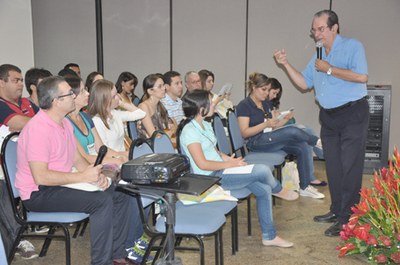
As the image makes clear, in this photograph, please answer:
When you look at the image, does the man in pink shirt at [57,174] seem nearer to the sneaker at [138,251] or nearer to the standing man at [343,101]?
the sneaker at [138,251]

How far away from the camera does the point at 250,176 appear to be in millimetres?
3355

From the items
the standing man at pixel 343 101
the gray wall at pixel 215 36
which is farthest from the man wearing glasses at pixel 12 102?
the gray wall at pixel 215 36

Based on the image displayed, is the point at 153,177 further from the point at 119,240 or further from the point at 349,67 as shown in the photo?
the point at 349,67

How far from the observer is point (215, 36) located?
718 centimetres

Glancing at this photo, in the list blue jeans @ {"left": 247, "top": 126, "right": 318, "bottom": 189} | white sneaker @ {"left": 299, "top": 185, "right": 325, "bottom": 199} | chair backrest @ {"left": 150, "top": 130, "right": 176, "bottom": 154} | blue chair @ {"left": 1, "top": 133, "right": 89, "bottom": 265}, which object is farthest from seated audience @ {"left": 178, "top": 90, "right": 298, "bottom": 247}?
white sneaker @ {"left": 299, "top": 185, "right": 325, "bottom": 199}

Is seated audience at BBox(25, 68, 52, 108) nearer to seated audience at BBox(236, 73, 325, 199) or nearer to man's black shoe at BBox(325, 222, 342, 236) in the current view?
seated audience at BBox(236, 73, 325, 199)

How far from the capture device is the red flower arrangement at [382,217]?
1716 millimetres

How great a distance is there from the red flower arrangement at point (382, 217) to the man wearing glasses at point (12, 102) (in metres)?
2.66

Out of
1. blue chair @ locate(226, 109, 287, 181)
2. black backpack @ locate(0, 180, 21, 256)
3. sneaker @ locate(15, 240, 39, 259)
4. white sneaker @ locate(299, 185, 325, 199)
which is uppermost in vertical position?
blue chair @ locate(226, 109, 287, 181)

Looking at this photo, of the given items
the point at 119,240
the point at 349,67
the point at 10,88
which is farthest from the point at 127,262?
the point at 349,67

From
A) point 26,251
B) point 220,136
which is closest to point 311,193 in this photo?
point 220,136

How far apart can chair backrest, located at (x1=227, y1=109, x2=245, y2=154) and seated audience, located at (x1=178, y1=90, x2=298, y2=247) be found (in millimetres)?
755

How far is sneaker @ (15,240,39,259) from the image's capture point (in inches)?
135

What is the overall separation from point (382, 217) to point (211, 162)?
60.3 inches
